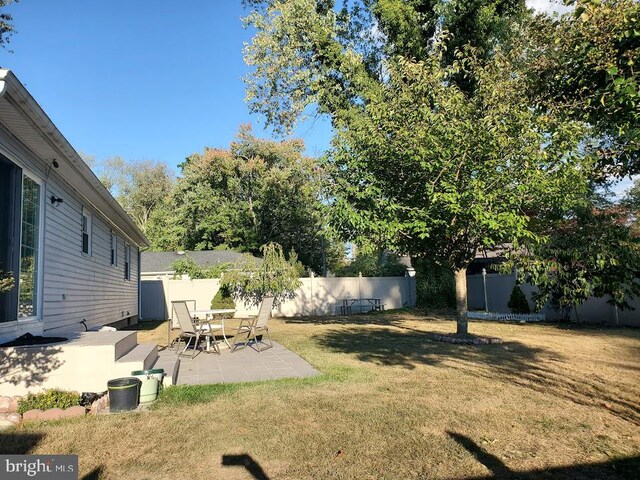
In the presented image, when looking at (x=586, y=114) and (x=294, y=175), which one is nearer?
(x=586, y=114)

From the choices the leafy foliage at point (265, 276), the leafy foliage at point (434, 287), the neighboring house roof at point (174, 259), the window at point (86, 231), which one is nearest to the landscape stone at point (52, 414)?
the window at point (86, 231)

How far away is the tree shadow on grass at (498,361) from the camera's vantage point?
512 cm

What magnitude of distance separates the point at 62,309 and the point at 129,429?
159 inches

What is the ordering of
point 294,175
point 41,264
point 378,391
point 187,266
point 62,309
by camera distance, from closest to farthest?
point 378,391, point 41,264, point 62,309, point 187,266, point 294,175

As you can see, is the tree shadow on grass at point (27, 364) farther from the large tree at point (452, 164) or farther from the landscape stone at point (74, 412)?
the large tree at point (452, 164)

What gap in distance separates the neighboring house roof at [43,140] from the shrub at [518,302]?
13.7m

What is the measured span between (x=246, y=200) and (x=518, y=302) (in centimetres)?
2151

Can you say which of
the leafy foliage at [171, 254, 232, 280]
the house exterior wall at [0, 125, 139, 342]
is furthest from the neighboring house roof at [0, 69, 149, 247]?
the leafy foliage at [171, 254, 232, 280]

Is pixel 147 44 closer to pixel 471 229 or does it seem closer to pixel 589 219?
pixel 471 229

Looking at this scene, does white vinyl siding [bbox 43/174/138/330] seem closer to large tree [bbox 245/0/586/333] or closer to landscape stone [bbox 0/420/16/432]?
landscape stone [bbox 0/420/16/432]

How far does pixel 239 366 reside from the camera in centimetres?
736

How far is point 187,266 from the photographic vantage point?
2052cm

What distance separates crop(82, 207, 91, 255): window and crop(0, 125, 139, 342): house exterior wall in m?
0.16

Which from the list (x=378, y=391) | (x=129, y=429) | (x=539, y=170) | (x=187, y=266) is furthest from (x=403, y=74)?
(x=187, y=266)
